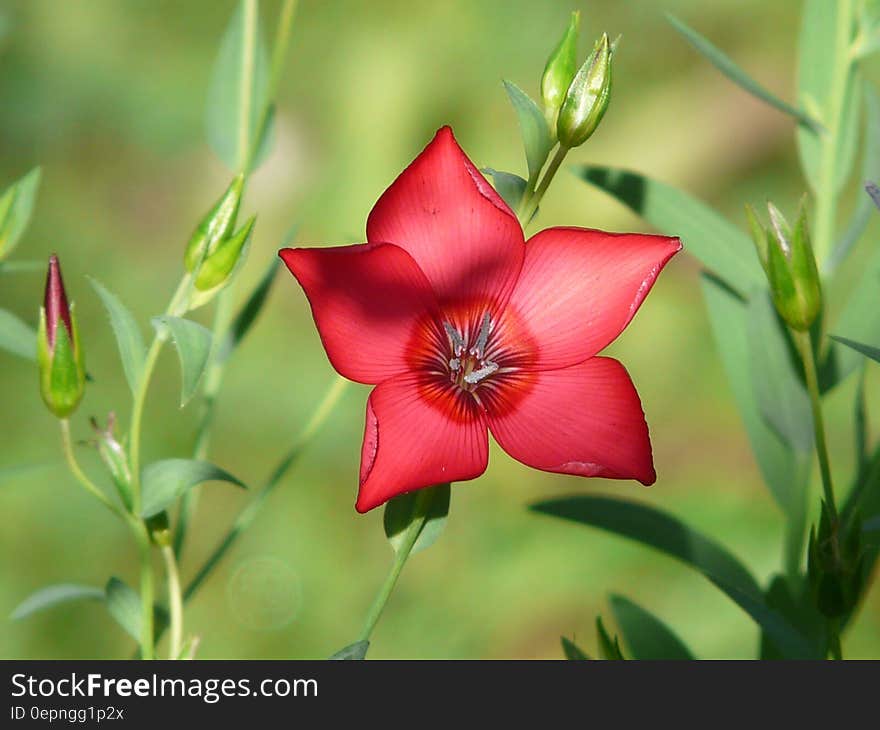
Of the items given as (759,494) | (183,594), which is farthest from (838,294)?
(183,594)

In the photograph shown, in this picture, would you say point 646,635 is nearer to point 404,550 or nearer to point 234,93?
point 404,550

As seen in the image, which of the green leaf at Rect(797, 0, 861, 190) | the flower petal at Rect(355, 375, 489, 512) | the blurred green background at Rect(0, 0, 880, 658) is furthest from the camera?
the blurred green background at Rect(0, 0, 880, 658)

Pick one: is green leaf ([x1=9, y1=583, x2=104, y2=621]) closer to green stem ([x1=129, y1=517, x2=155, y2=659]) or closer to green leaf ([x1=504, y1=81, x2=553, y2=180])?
green stem ([x1=129, y1=517, x2=155, y2=659])

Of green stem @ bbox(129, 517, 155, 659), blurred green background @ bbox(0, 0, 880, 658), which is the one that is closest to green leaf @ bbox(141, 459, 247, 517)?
green stem @ bbox(129, 517, 155, 659)

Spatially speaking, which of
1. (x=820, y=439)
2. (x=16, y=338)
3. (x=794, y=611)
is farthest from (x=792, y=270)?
(x=16, y=338)

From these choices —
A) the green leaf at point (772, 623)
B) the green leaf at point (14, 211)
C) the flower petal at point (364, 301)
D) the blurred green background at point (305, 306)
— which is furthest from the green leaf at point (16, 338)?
the blurred green background at point (305, 306)

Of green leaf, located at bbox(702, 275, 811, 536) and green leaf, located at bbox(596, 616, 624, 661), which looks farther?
green leaf, located at bbox(702, 275, 811, 536)
